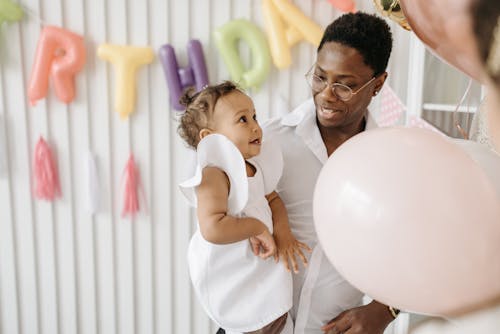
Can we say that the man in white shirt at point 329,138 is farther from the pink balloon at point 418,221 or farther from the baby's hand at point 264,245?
the pink balloon at point 418,221

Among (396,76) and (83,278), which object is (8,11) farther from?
(396,76)

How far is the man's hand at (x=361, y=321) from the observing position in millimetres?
1088

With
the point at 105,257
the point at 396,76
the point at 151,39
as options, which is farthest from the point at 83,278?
the point at 396,76

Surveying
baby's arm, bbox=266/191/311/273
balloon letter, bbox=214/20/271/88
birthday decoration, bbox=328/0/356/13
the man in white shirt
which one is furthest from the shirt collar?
birthday decoration, bbox=328/0/356/13

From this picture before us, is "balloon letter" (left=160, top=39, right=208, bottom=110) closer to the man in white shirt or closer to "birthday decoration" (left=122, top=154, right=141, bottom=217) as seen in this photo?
"birthday decoration" (left=122, top=154, right=141, bottom=217)

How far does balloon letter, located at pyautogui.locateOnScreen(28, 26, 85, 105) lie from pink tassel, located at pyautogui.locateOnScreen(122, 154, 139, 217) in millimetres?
364

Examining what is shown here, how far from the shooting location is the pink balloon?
0.44m

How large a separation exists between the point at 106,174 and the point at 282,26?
969 mm

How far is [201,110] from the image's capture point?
41.7 inches

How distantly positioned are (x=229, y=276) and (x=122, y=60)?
3.82 feet

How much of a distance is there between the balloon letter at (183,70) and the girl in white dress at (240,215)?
0.84 metres

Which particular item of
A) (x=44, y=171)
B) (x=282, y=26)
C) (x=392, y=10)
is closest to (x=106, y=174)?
(x=44, y=171)

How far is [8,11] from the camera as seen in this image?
72.9 inches

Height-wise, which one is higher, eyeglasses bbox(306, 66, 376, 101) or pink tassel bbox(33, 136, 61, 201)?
eyeglasses bbox(306, 66, 376, 101)
